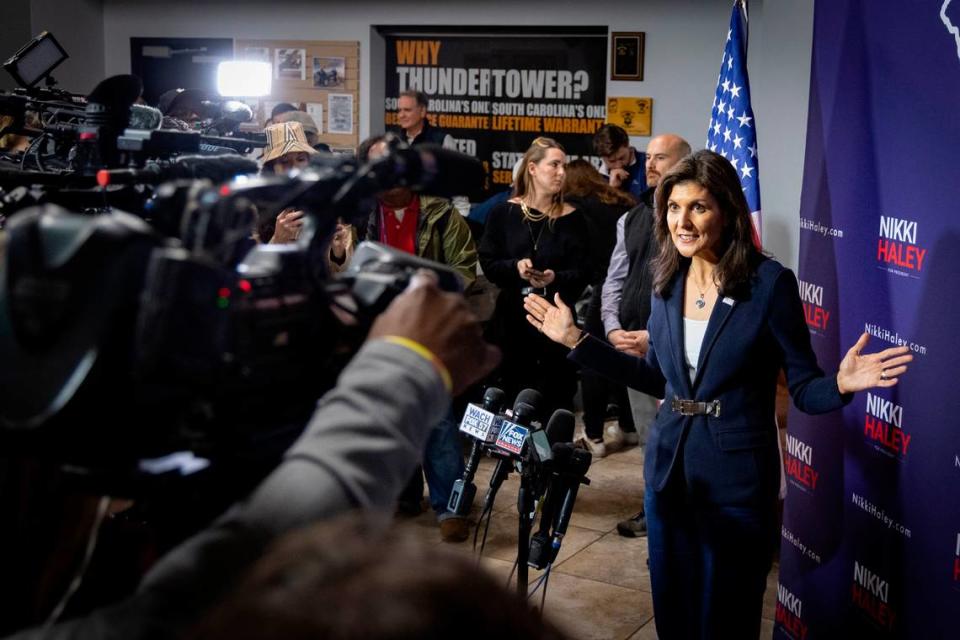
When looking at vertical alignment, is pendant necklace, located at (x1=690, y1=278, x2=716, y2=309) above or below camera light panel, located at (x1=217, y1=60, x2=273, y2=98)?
below

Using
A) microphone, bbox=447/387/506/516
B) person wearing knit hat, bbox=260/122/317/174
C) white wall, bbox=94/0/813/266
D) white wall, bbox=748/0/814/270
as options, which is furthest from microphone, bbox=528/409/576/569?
person wearing knit hat, bbox=260/122/317/174

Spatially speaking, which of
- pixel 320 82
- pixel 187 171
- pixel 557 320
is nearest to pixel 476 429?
pixel 557 320

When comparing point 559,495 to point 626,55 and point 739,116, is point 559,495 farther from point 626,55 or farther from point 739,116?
point 626,55

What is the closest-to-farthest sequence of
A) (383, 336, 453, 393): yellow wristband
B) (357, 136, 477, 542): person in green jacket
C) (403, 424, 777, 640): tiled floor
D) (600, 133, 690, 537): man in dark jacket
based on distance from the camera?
(383, 336, 453, 393): yellow wristband < (403, 424, 777, 640): tiled floor < (600, 133, 690, 537): man in dark jacket < (357, 136, 477, 542): person in green jacket

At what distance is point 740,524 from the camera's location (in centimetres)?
307

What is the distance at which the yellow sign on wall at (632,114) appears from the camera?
8.49m

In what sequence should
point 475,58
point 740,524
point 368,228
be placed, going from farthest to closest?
point 475,58 < point 368,228 < point 740,524

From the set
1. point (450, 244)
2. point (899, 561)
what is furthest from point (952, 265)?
point (450, 244)

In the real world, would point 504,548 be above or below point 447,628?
below

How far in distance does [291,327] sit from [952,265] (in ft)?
7.24

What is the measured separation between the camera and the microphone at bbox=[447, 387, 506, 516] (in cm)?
304

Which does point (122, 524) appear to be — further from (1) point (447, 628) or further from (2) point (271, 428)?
(1) point (447, 628)

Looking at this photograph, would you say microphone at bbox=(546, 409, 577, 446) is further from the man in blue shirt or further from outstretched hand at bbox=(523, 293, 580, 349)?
the man in blue shirt

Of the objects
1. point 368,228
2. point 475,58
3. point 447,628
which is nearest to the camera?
point 447,628
